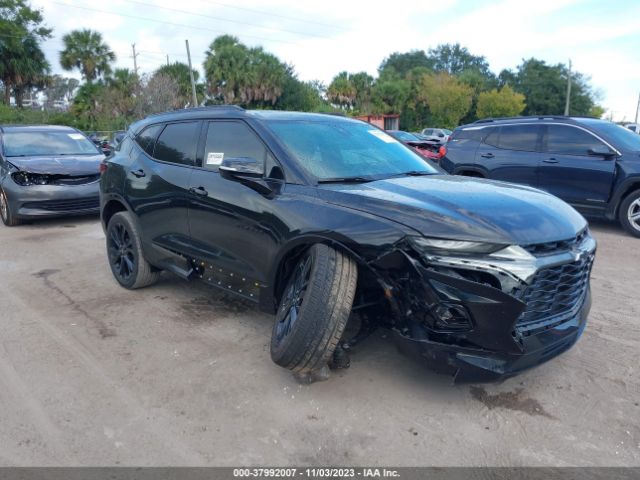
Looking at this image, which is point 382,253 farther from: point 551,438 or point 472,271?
point 551,438

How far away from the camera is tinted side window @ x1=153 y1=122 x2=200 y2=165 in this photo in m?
4.52

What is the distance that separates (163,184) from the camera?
4648 mm

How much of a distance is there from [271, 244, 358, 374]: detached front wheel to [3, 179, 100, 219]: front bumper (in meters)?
A: 7.00

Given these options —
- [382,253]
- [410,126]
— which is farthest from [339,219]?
[410,126]

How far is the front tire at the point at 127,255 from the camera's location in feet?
16.9

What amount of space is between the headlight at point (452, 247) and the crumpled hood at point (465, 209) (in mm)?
27

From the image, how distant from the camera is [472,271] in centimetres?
277

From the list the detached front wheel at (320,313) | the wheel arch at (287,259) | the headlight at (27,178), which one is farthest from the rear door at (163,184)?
the headlight at (27,178)

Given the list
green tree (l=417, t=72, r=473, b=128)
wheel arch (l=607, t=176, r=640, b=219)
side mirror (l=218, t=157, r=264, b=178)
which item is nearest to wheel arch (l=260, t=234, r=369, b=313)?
side mirror (l=218, t=157, r=264, b=178)

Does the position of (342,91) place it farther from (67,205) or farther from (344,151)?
(344,151)

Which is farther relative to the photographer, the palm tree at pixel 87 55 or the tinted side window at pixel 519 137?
the palm tree at pixel 87 55

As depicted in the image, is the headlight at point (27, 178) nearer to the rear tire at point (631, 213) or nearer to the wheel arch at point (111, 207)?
the wheel arch at point (111, 207)

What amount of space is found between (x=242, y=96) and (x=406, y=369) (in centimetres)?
4066

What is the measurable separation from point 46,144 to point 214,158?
7.09 m
